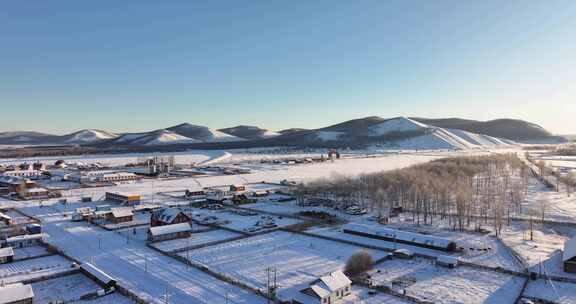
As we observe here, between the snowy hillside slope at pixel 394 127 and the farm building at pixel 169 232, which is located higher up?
the snowy hillside slope at pixel 394 127

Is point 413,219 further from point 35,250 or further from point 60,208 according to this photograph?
point 60,208

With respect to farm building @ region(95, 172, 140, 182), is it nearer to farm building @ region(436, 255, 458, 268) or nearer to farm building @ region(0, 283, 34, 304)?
farm building @ region(0, 283, 34, 304)

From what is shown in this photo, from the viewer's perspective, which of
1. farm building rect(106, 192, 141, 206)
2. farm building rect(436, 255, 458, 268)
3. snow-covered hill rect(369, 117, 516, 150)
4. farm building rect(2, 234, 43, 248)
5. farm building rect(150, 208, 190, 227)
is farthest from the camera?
snow-covered hill rect(369, 117, 516, 150)

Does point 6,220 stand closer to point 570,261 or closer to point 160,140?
point 570,261

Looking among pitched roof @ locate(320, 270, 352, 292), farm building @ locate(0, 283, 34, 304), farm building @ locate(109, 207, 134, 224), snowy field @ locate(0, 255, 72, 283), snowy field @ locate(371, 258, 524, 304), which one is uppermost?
farm building @ locate(109, 207, 134, 224)

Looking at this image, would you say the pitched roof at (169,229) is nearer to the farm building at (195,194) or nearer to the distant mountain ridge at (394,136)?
the farm building at (195,194)

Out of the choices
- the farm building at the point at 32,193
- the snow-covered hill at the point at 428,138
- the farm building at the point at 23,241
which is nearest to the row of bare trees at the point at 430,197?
the farm building at the point at 23,241

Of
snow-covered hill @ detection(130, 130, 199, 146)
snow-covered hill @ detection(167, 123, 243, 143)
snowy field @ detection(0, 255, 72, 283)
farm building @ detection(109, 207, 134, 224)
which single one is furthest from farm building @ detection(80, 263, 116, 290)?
snow-covered hill @ detection(167, 123, 243, 143)
